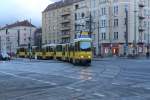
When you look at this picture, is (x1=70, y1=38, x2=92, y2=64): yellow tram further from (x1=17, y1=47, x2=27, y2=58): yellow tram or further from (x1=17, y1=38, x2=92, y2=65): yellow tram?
(x1=17, y1=47, x2=27, y2=58): yellow tram

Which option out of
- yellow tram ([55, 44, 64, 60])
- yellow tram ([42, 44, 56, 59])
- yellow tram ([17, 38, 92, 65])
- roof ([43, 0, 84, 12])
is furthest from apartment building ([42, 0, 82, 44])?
yellow tram ([55, 44, 64, 60])

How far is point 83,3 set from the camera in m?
127

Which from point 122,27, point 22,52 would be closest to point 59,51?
point 22,52

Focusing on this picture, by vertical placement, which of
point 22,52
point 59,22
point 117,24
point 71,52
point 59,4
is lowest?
point 71,52

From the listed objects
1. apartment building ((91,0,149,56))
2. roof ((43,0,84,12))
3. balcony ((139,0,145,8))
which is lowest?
apartment building ((91,0,149,56))

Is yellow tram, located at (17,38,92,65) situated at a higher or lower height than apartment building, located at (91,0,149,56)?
lower

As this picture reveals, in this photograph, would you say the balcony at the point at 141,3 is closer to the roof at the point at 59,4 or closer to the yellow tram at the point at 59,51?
the roof at the point at 59,4

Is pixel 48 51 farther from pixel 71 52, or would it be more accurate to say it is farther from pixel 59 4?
pixel 59 4

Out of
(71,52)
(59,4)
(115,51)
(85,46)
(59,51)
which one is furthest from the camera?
(59,4)

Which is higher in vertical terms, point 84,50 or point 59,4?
point 59,4

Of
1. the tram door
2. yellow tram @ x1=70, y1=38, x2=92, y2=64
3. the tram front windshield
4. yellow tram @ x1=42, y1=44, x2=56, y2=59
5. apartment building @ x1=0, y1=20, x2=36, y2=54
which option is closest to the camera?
yellow tram @ x1=70, y1=38, x2=92, y2=64

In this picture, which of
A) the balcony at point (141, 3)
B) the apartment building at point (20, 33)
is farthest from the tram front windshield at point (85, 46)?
the apartment building at point (20, 33)

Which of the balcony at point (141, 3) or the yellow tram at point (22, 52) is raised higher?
the balcony at point (141, 3)

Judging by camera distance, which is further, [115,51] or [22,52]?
[115,51]
